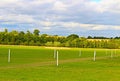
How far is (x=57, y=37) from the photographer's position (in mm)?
174000

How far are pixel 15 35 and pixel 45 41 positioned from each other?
14.9 m

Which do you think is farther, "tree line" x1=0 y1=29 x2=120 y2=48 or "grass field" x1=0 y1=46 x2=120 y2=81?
"tree line" x1=0 y1=29 x2=120 y2=48

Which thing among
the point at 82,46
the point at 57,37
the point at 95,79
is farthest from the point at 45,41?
the point at 95,79

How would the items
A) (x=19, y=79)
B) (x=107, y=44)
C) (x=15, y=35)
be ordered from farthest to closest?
(x=15, y=35) < (x=107, y=44) < (x=19, y=79)

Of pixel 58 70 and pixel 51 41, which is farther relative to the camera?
pixel 51 41

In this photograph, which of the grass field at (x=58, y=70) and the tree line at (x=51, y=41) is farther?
the tree line at (x=51, y=41)

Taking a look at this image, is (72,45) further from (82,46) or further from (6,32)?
(6,32)

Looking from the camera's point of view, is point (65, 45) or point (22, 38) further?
point (22, 38)

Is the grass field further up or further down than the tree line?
further down

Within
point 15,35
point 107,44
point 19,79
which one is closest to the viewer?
point 19,79

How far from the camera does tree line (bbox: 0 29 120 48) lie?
6260 inches

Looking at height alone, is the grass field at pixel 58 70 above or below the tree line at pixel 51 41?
below

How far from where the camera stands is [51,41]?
170250 mm

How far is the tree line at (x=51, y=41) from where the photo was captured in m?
159
